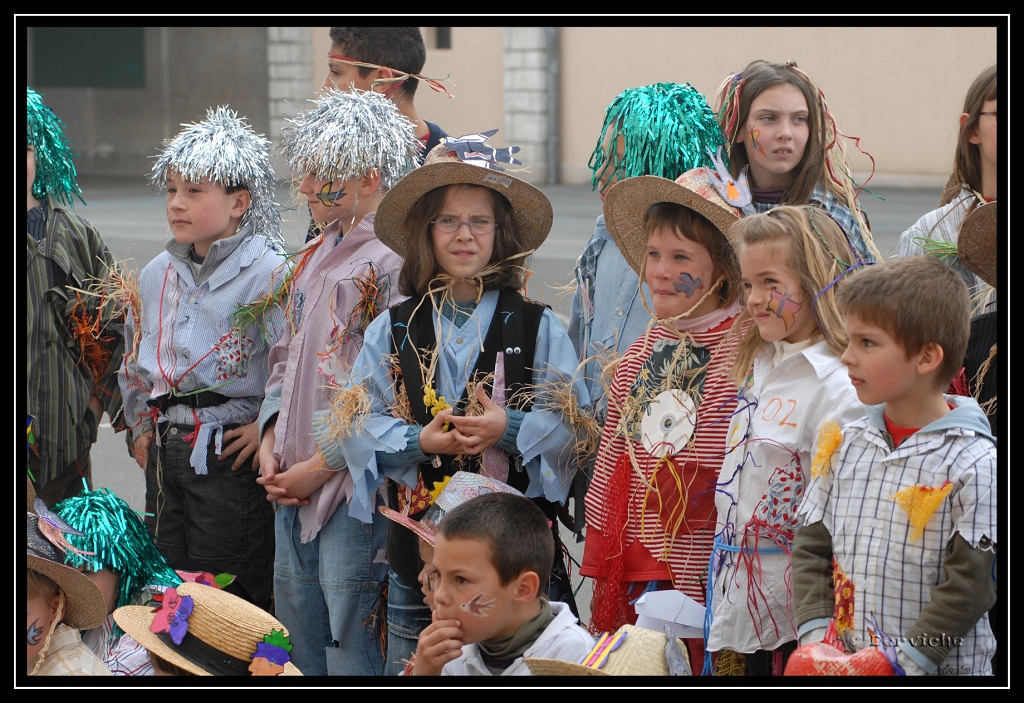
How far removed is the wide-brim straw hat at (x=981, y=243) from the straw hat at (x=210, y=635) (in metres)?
2.12

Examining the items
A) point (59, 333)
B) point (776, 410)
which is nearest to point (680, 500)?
point (776, 410)

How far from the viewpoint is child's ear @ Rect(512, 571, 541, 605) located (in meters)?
2.64

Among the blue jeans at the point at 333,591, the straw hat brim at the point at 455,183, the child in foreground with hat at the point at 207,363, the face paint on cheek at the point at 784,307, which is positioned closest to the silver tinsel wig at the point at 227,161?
the child in foreground with hat at the point at 207,363

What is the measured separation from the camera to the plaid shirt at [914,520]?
223 centimetres

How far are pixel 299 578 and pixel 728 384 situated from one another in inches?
61.6

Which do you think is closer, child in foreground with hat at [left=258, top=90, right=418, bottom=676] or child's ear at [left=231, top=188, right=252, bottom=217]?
child in foreground with hat at [left=258, top=90, right=418, bottom=676]

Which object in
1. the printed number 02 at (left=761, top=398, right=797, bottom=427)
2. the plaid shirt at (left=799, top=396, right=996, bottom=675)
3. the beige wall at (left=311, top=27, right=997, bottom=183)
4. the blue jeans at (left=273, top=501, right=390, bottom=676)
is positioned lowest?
the blue jeans at (left=273, top=501, right=390, bottom=676)

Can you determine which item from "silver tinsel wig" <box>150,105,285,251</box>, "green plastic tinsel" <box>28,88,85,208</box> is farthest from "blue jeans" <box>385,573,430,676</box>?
"green plastic tinsel" <box>28,88,85,208</box>

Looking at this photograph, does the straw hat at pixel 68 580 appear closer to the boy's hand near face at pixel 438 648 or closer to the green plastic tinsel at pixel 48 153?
the boy's hand near face at pixel 438 648

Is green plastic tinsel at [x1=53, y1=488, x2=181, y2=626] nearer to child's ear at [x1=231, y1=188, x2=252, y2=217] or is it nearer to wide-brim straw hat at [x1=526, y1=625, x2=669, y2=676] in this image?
child's ear at [x1=231, y1=188, x2=252, y2=217]

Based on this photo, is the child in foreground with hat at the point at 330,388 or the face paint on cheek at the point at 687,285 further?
the child in foreground with hat at the point at 330,388

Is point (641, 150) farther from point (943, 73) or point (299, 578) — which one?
point (943, 73)

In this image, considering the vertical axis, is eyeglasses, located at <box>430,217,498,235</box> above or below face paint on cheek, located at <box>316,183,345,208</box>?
below

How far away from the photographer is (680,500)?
290 centimetres
